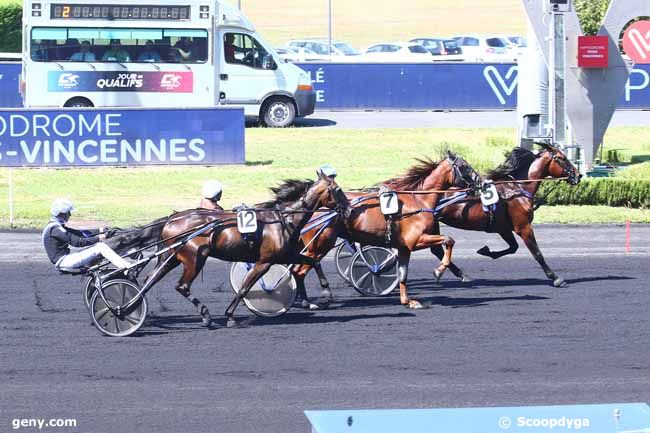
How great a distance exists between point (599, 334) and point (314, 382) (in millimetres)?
3444

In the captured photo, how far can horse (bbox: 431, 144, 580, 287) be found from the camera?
13719 millimetres

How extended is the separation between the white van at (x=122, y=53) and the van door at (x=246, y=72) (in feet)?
1.42

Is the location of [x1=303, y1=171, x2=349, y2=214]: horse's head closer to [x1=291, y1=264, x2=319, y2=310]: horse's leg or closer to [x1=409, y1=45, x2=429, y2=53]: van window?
[x1=291, y1=264, x2=319, y2=310]: horse's leg

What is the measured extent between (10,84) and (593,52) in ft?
55.8

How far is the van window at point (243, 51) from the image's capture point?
30.0 meters

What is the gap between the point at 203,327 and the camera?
1185 centimetres

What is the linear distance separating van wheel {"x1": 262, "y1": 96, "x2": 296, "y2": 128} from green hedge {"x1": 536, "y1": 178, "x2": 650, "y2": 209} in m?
10.7

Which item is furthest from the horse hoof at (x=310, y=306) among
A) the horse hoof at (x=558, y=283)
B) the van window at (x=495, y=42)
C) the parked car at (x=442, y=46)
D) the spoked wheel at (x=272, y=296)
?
the van window at (x=495, y=42)

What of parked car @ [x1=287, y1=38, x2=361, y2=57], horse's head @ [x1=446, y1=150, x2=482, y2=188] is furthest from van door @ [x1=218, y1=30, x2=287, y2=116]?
parked car @ [x1=287, y1=38, x2=361, y2=57]

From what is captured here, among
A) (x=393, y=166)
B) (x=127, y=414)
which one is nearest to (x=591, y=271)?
(x=127, y=414)

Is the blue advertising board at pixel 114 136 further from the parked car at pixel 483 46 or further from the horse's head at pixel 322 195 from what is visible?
the parked car at pixel 483 46

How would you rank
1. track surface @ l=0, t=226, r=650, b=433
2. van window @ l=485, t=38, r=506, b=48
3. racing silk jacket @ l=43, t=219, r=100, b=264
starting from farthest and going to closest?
van window @ l=485, t=38, r=506, b=48, racing silk jacket @ l=43, t=219, r=100, b=264, track surface @ l=0, t=226, r=650, b=433

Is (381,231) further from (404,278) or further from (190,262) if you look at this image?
(190,262)

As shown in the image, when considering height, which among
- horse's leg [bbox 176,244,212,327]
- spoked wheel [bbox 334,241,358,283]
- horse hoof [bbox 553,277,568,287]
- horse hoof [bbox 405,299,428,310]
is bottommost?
horse hoof [bbox 405,299,428,310]
